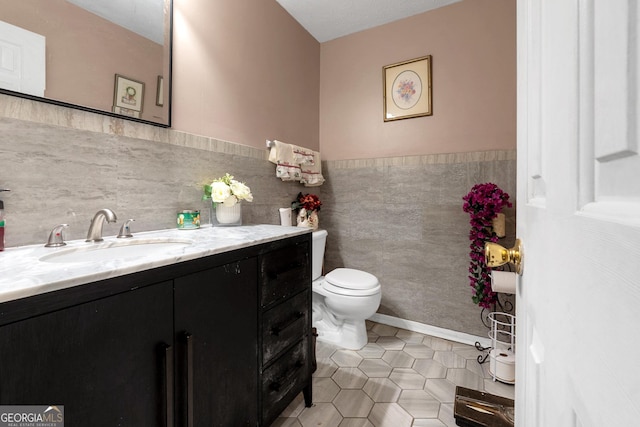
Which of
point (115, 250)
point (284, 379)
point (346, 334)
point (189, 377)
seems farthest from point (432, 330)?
point (115, 250)

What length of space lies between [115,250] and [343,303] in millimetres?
1341

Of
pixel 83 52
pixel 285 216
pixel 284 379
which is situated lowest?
pixel 284 379

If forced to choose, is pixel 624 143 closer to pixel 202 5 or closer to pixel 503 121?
pixel 202 5

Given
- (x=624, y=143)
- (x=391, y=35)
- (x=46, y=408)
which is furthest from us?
(x=391, y=35)

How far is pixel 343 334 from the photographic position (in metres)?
2.04

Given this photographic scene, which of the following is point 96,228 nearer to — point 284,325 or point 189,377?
point 189,377

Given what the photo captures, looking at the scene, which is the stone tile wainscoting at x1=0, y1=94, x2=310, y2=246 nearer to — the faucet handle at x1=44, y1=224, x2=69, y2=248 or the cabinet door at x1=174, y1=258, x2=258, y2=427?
the faucet handle at x1=44, y1=224, x2=69, y2=248

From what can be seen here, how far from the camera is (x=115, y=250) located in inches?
41.6

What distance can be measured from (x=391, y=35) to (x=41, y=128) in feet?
7.96

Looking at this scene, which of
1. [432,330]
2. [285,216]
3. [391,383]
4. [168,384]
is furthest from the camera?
[432,330]

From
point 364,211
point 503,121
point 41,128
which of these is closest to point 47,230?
point 41,128

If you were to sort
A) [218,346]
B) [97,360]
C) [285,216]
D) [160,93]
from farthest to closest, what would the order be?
1. [285,216]
2. [160,93]
3. [218,346]
4. [97,360]

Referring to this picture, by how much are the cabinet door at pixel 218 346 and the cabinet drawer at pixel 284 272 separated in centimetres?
6

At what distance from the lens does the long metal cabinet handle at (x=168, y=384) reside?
75cm
